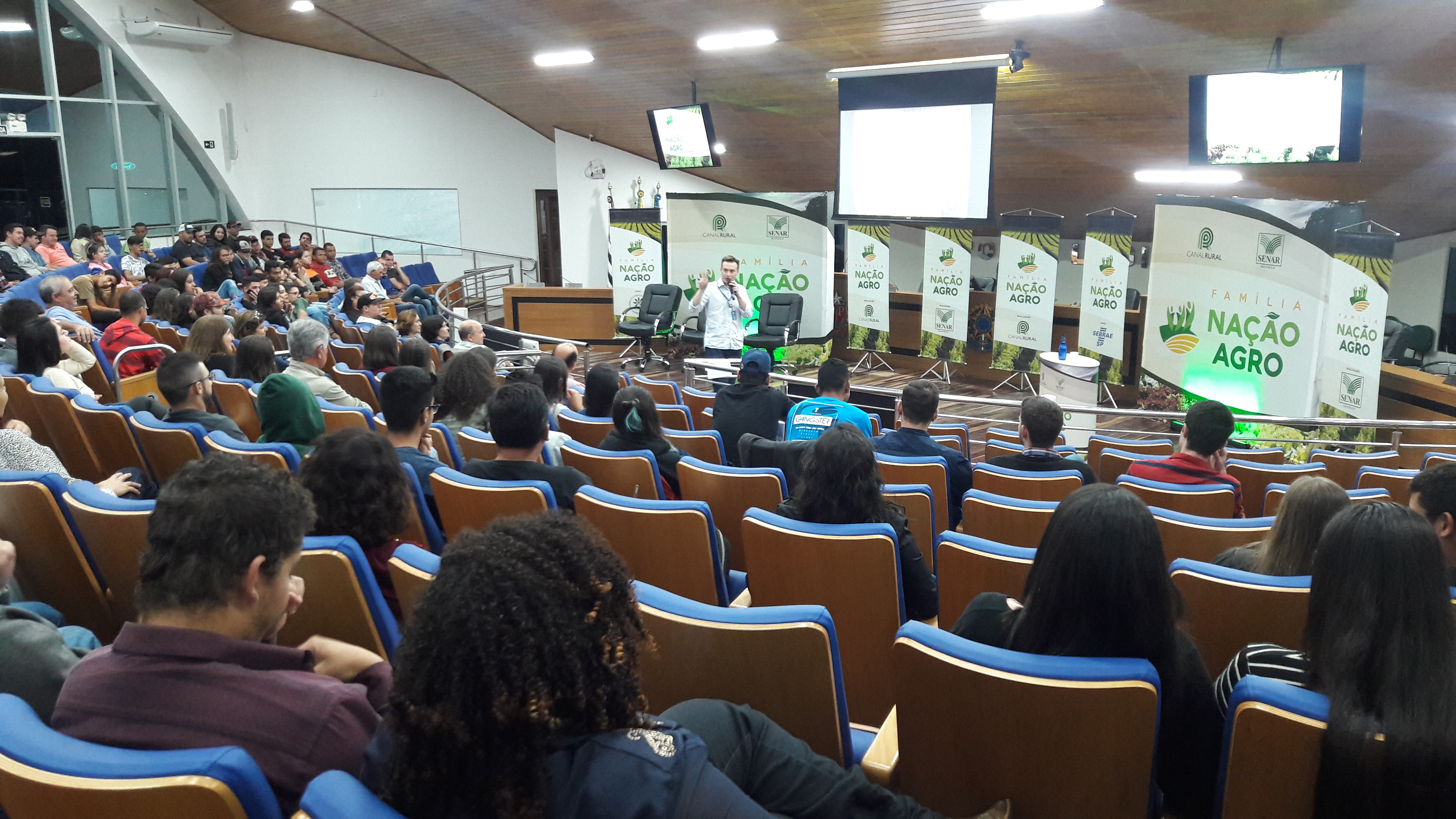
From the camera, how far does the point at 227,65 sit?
15.2m

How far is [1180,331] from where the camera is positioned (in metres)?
8.18

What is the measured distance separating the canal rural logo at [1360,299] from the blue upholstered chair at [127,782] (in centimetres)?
818

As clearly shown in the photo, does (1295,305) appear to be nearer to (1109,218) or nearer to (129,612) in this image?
(1109,218)

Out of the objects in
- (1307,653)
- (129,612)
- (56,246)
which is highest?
Result: (56,246)

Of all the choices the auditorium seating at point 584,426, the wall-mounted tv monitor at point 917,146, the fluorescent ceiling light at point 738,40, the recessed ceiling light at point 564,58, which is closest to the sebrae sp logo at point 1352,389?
the wall-mounted tv monitor at point 917,146

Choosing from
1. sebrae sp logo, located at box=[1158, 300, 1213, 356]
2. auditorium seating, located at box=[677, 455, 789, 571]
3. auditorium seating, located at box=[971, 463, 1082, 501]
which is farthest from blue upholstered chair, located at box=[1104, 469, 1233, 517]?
sebrae sp logo, located at box=[1158, 300, 1213, 356]

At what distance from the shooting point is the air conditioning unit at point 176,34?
519 inches

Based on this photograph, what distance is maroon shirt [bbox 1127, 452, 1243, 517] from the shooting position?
350 cm

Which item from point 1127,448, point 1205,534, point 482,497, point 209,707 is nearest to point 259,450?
point 482,497

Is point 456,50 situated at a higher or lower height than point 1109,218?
higher

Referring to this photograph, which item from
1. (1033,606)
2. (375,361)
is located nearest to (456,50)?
(375,361)

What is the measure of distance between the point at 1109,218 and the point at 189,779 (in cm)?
971

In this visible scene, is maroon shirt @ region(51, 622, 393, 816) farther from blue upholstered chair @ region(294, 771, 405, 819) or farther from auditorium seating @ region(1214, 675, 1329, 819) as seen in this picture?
auditorium seating @ region(1214, 675, 1329, 819)

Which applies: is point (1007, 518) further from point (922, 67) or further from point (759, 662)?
point (922, 67)
